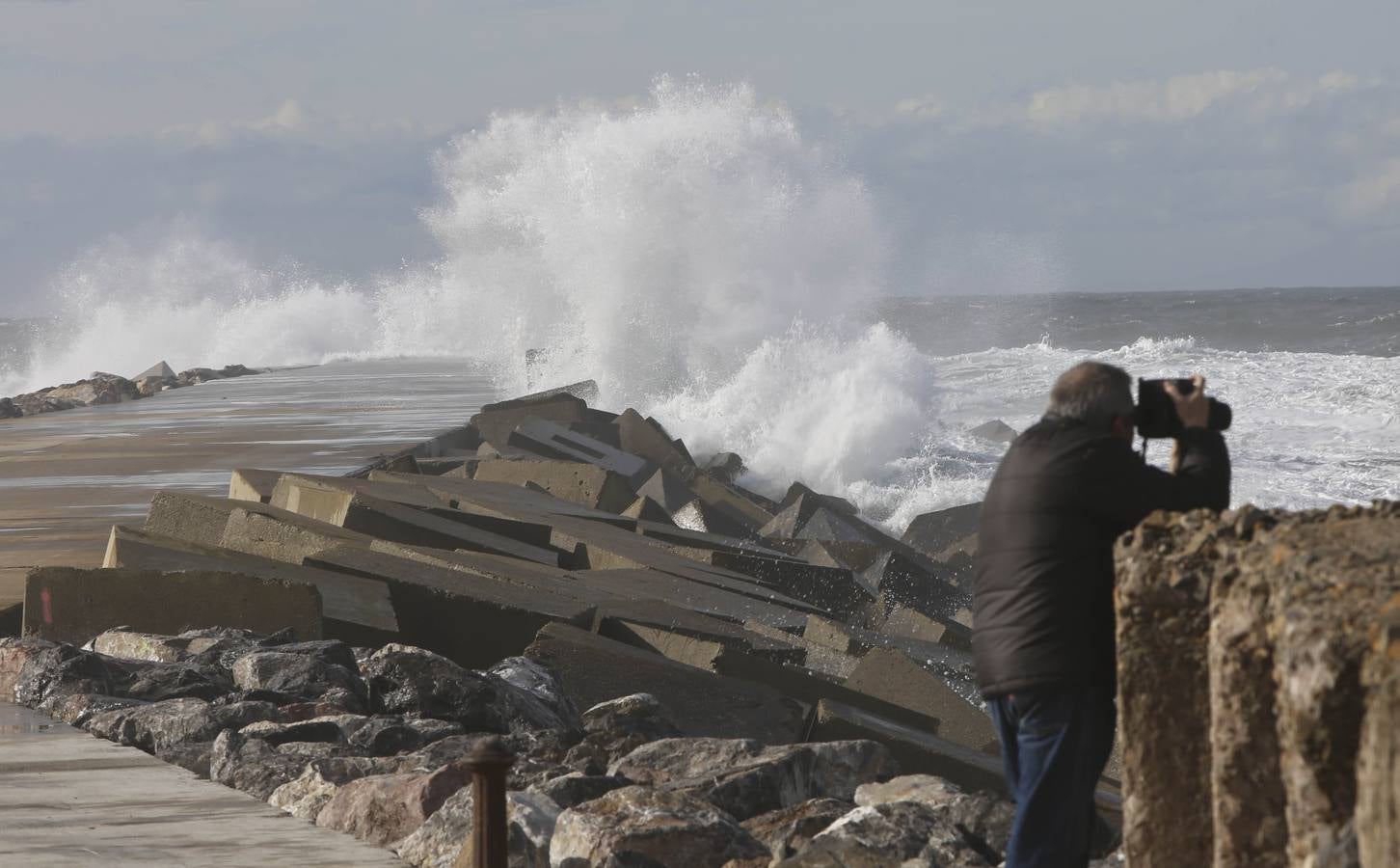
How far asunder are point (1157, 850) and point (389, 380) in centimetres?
2163

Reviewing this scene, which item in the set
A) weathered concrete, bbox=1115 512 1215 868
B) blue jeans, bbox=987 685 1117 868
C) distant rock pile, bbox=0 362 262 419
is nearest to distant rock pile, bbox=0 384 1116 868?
blue jeans, bbox=987 685 1117 868

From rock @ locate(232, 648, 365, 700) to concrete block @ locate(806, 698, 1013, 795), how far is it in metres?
1.57

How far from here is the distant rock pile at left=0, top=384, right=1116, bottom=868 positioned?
12.5ft

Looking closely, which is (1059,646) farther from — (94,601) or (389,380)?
(389,380)

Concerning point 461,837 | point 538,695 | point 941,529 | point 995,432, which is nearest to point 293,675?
point 538,695

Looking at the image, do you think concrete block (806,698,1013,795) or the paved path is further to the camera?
the paved path

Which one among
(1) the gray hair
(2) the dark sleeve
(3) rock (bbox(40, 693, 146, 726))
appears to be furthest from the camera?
(3) rock (bbox(40, 693, 146, 726))

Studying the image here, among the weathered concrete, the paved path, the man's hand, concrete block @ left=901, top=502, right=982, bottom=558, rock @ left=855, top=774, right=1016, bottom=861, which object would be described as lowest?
concrete block @ left=901, top=502, right=982, bottom=558

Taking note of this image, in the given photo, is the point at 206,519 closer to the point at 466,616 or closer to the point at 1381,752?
the point at 466,616

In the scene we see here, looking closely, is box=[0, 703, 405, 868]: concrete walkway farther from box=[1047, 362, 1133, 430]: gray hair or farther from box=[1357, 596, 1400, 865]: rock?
box=[1357, 596, 1400, 865]: rock

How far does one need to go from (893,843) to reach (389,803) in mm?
1183

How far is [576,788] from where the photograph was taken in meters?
4.12

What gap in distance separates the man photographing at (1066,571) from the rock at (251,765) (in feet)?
6.95

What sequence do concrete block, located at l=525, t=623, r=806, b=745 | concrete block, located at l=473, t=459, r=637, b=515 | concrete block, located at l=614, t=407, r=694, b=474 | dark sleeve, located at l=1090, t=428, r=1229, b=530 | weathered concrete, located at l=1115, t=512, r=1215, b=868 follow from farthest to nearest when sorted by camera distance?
concrete block, located at l=614, t=407, r=694, b=474 < concrete block, located at l=473, t=459, r=637, b=515 < concrete block, located at l=525, t=623, r=806, b=745 < dark sleeve, located at l=1090, t=428, r=1229, b=530 < weathered concrete, located at l=1115, t=512, r=1215, b=868
